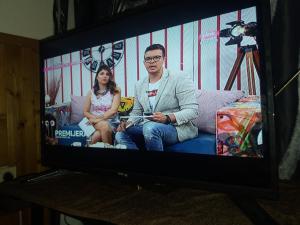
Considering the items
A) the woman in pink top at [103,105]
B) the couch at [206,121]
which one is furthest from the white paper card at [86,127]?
the couch at [206,121]

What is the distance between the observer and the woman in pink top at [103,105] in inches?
50.4

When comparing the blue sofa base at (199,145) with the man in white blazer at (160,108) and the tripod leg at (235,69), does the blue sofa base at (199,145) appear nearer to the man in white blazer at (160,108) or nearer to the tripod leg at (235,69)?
the man in white blazer at (160,108)

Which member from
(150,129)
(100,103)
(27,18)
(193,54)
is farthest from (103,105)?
(27,18)

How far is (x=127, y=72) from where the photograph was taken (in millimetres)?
1238

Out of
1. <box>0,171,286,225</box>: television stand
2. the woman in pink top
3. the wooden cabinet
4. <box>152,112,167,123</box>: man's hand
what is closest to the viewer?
<box>0,171,286,225</box>: television stand

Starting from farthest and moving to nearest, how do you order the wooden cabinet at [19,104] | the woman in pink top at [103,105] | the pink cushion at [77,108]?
1. the wooden cabinet at [19,104]
2. the pink cushion at [77,108]
3. the woman in pink top at [103,105]

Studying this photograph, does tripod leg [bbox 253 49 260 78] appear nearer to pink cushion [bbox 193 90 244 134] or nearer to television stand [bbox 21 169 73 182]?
pink cushion [bbox 193 90 244 134]

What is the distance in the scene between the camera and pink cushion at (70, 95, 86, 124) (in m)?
1.41

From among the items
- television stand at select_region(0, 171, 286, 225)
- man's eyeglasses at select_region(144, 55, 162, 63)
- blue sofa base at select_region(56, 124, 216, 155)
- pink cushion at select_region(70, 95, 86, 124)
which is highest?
man's eyeglasses at select_region(144, 55, 162, 63)

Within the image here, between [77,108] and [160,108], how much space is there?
50cm

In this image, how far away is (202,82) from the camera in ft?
3.45

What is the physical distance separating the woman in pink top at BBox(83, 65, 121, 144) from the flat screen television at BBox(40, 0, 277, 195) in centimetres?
3

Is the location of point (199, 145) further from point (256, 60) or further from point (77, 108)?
point (77, 108)

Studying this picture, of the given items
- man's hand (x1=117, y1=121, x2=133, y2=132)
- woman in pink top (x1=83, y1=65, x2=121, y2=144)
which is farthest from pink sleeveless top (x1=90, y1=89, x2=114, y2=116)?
man's hand (x1=117, y1=121, x2=133, y2=132)
